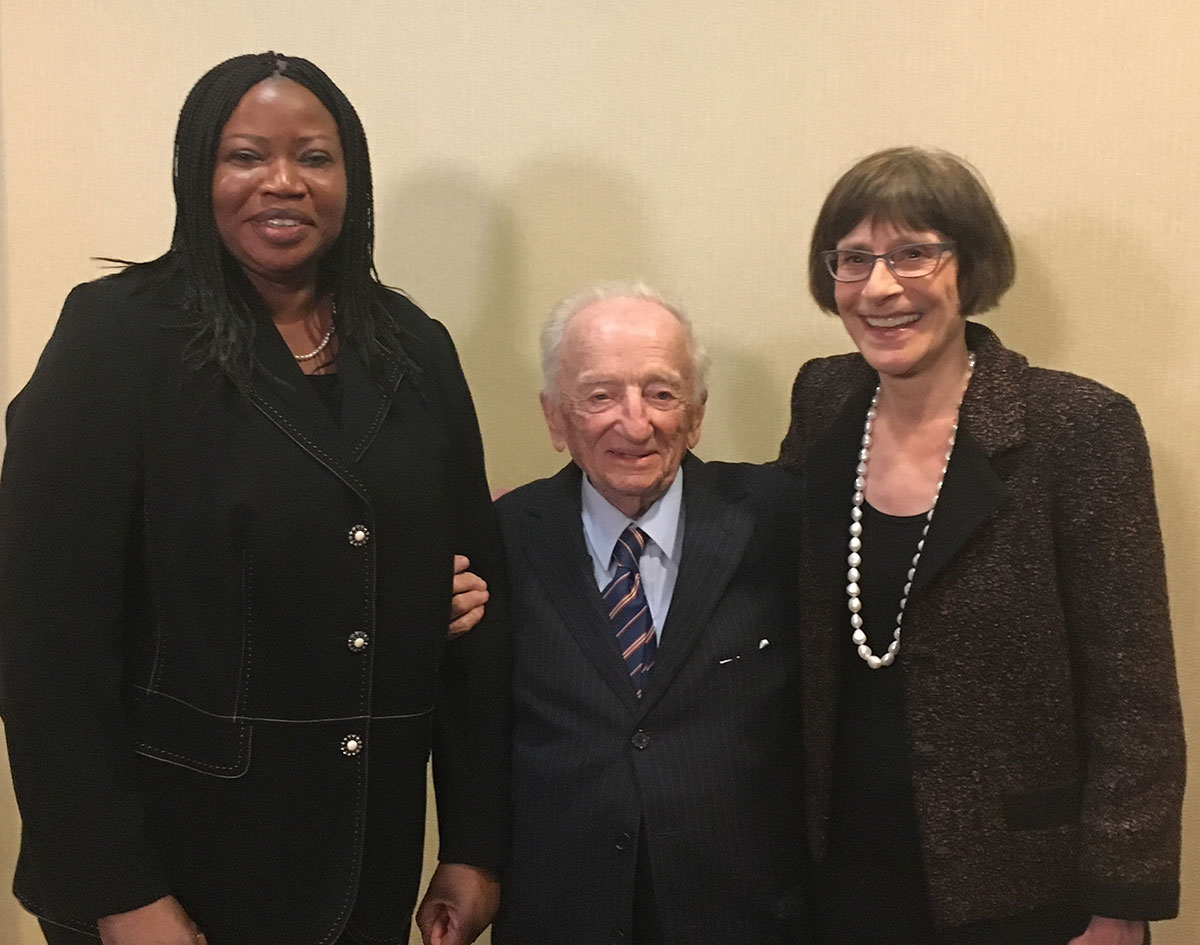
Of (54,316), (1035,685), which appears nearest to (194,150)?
(54,316)

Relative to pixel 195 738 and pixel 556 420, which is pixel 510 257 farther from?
pixel 195 738

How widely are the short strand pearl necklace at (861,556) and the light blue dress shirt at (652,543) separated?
9.6 inches

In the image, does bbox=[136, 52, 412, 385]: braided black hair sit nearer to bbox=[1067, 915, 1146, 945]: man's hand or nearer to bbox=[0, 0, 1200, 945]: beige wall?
bbox=[0, 0, 1200, 945]: beige wall

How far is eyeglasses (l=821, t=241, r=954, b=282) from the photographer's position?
1485 millimetres

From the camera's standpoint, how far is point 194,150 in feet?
4.57

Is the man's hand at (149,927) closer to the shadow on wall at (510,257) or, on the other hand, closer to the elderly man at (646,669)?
the elderly man at (646,669)

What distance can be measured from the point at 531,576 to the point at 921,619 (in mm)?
542

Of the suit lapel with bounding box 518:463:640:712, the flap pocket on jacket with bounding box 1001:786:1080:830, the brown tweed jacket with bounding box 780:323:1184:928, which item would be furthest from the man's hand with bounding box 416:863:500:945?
the flap pocket on jacket with bounding box 1001:786:1080:830

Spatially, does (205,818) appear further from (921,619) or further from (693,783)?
(921,619)

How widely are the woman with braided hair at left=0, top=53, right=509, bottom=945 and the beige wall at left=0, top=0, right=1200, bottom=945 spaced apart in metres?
0.71

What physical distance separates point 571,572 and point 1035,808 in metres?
0.67

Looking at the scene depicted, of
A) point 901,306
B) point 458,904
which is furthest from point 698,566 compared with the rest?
point 458,904

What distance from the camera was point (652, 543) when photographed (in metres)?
1.66

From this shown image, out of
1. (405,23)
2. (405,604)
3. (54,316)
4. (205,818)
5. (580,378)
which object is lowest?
(205,818)
